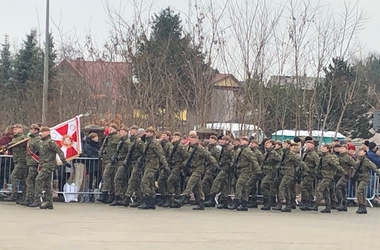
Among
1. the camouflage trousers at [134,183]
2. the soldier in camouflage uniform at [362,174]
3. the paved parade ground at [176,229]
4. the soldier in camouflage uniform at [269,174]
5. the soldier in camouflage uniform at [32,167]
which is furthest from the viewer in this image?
the soldier in camouflage uniform at [362,174]

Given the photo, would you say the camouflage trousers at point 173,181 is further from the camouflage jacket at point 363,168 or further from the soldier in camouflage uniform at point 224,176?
the camouflage jacket at point 363,168

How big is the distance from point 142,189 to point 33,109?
14.8 metres

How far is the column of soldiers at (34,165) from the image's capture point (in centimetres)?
1525

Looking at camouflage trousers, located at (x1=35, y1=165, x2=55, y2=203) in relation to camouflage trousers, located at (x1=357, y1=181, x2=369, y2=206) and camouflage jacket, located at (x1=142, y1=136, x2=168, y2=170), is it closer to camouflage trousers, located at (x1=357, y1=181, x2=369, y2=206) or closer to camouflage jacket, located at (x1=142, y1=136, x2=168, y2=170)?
camouflage jacket, located at (x1=142, y1=136, x2=168, y2=170)

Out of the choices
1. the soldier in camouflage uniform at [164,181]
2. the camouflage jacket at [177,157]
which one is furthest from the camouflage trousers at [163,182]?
the camouflage jacket at [177,157]

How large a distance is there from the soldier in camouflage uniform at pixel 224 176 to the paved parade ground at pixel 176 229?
0.55m

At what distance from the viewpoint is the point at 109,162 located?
1675 centimetres

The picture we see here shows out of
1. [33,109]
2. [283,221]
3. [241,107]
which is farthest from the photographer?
[33,109]

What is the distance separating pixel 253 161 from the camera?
54.4 feet

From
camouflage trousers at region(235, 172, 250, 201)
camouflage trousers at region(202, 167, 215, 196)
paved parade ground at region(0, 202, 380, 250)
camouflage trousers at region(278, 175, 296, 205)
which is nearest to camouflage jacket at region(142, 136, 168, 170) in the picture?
paved parade ground at region(0, 202, 380, 250)

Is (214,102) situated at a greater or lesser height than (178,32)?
lesser

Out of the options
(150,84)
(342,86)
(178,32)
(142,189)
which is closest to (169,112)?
(150,84)

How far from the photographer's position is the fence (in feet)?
55.2

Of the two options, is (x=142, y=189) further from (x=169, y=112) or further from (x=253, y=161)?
(x=169, y=112)
